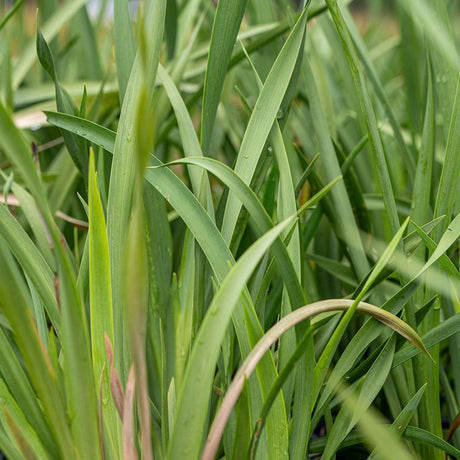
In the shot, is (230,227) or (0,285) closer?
(0,285)

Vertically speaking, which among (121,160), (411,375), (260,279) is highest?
(121,160)

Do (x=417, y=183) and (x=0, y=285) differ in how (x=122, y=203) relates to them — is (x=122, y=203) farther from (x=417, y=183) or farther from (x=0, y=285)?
(x=417, y=183)

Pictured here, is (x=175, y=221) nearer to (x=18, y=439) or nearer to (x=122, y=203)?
(x=122, y=203)

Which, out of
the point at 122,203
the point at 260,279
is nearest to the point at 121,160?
the point at 122,203

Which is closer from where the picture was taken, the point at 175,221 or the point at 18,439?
the point at 18,439

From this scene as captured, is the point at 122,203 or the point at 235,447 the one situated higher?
the point at 122,203

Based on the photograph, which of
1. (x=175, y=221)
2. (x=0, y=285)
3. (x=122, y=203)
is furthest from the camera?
(x=175, y=221)

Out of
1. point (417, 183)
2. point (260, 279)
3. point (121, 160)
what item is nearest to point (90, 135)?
point (121, 160)

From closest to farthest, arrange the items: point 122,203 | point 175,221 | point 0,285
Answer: point 0,285, point 122,203, point 175,221

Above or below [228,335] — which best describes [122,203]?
above
